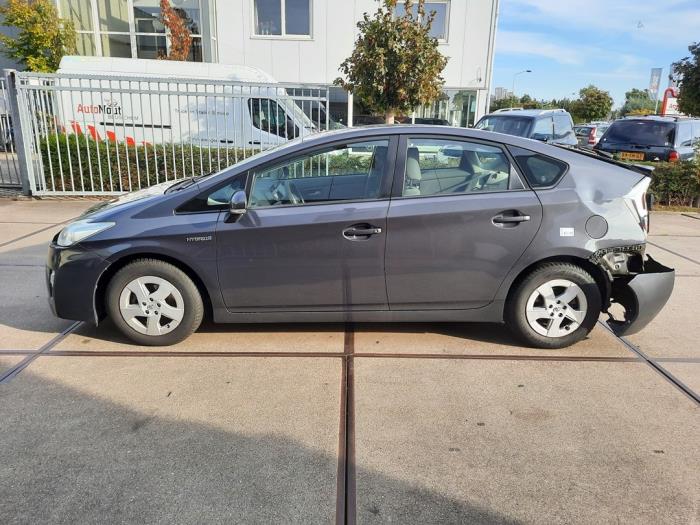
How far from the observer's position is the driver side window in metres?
3.74

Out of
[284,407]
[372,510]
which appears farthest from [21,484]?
[372,510]

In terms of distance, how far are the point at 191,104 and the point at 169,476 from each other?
10153 mm

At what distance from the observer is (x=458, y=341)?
4.08 meters

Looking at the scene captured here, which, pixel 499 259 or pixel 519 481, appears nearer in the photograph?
pixel 519 481

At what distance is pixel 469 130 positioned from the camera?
390 centimetres

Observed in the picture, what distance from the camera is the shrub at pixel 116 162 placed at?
9.30 metres

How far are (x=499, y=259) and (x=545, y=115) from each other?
980cm

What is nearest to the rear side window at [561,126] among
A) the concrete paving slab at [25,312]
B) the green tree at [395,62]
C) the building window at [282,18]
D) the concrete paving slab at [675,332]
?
the green tree at [395,62]

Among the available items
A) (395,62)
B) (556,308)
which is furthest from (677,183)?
(556,308)

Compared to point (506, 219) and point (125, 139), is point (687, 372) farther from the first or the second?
point (125, 139)

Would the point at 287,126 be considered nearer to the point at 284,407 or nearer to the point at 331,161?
the point at 331,161

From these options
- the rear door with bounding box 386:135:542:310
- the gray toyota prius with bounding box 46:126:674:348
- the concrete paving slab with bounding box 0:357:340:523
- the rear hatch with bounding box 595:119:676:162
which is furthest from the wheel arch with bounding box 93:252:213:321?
the rear hatch with bounding box 595:119:676:162

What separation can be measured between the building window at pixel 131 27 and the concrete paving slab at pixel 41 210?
10244mm

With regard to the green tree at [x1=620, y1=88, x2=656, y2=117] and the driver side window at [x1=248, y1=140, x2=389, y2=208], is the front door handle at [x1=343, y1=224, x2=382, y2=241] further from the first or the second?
the green tree at [x1=620, y1=88, x2=656, y2=117]
